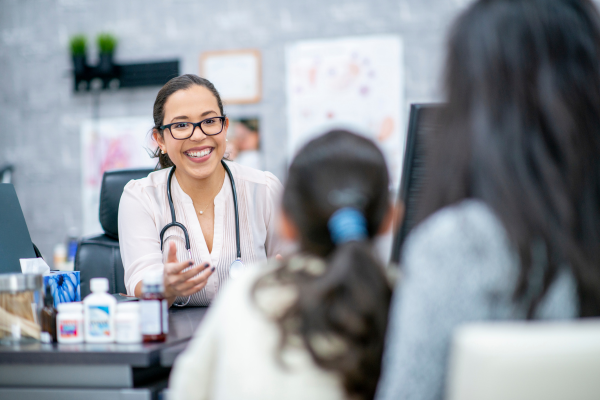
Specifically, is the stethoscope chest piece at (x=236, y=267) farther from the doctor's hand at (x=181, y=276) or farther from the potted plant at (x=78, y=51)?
the potted plant at (x=78, y=51)

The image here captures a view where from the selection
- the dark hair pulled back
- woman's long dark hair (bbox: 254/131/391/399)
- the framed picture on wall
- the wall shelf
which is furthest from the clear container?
the wall shelf

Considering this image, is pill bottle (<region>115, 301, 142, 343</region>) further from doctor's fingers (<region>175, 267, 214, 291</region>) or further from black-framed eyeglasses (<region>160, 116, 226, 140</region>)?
black-framed eyeglasses (<region>160, 116, 226, 140</region>)

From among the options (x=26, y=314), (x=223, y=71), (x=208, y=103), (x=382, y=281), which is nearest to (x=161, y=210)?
(x=208, y=103)

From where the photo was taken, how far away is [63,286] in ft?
4.28

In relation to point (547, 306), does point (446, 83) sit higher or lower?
higher

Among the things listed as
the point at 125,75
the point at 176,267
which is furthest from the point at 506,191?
the point at 125,75

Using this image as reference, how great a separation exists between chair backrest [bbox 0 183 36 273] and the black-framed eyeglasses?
486mm

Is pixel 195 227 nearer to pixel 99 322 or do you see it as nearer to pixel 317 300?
pixel 99 322

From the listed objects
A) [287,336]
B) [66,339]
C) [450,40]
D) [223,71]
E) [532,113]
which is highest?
[223,71]

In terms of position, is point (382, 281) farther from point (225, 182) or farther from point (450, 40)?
point (225, 182)

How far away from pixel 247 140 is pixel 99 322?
78.4 inches

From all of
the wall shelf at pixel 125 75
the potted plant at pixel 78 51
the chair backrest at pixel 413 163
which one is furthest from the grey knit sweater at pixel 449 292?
the potted plant at pixel 78 51

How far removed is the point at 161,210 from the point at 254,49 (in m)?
1.54

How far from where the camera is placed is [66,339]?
110 centimetres
